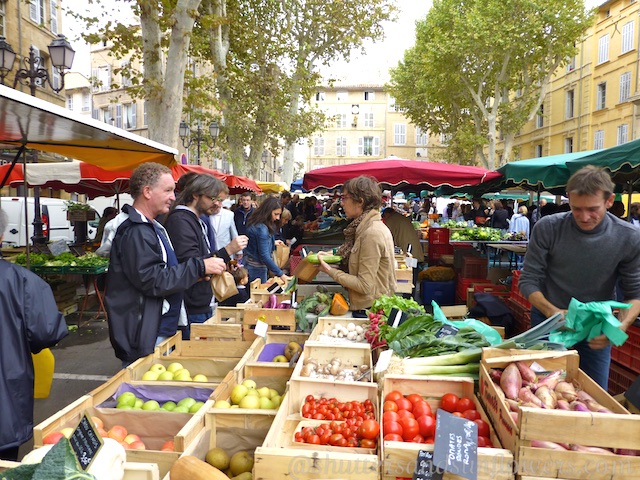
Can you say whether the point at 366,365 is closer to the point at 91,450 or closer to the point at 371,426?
the point at 371,426

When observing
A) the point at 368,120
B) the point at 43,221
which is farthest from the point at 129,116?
the point at 368,120

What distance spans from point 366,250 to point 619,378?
266 cm

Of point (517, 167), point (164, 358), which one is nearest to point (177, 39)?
point (517, 167)

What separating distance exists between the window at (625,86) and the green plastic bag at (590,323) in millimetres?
28476

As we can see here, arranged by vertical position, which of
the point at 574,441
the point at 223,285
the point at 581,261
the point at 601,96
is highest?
the point at 601,96

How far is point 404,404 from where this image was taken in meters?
2.23

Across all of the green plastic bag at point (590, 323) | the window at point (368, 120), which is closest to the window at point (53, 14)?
the green plastic bag at point (590, 323)

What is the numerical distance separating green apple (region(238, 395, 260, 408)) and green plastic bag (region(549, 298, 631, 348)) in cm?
164

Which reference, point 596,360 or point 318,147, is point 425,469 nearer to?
point 596,360

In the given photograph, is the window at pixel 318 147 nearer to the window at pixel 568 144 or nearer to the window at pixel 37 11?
the window at pixel 568 144

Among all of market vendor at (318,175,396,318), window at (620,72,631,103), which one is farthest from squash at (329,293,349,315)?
window at (620,72,631,103)

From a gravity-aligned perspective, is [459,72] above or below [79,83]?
below

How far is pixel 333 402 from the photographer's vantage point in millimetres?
2326

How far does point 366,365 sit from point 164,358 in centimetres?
133
